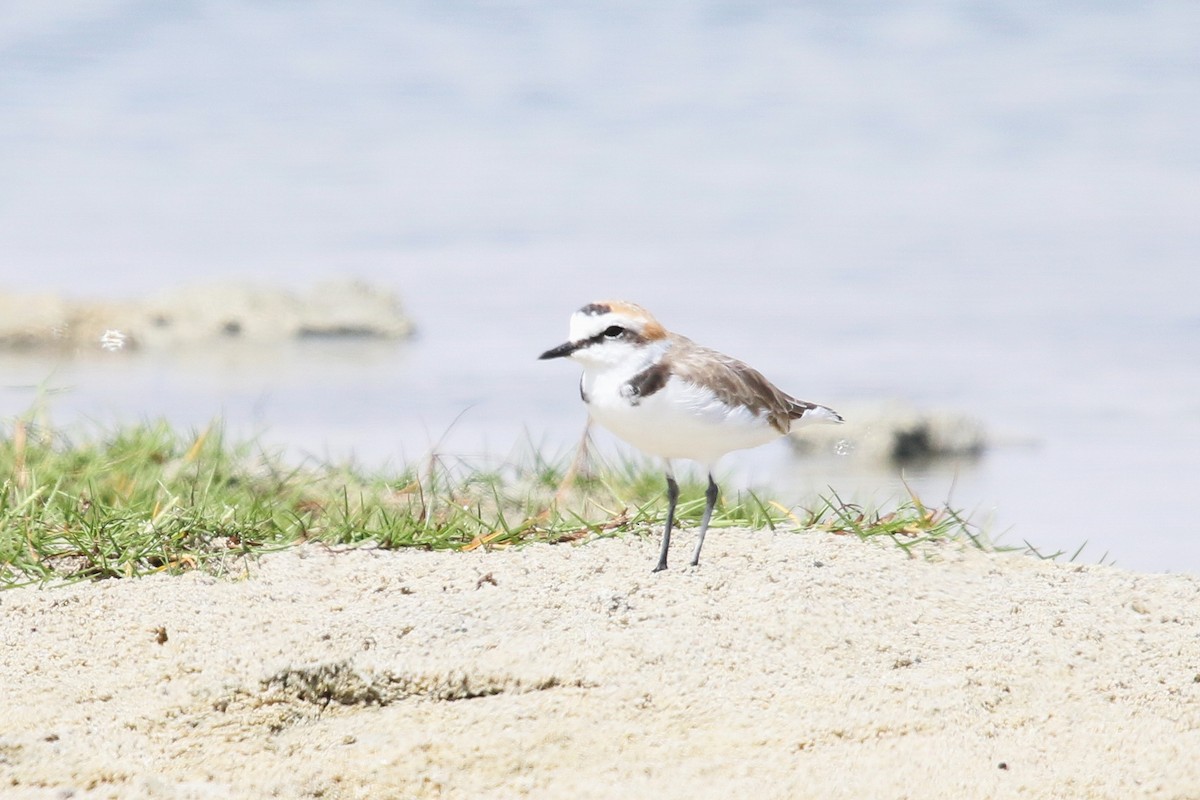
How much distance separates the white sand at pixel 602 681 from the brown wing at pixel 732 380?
54 cm

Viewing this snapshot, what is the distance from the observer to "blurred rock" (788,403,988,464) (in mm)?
8984

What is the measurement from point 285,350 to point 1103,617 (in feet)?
31.9

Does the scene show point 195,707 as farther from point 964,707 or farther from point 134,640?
point 964,707

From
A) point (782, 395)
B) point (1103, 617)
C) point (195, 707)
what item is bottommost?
point (195, 707)

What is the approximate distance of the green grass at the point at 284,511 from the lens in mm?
4922

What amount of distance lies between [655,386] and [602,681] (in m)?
0.88

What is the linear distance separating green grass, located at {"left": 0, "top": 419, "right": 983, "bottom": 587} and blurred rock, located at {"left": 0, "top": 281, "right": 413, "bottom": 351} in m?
7.31

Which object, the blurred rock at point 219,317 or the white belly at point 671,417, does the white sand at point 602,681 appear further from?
the blurred rock at point 219,317

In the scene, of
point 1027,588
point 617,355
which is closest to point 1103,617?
point 1027,588

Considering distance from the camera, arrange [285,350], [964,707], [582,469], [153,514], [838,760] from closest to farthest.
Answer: [838,760] < [964,707] < [153,514] < [582,469] < [285,350]

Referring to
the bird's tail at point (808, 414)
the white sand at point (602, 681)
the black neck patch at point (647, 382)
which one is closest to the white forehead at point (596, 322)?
the black neck patch at point (647, 382)

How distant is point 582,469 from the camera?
6.53 meters

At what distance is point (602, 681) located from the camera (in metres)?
3.89

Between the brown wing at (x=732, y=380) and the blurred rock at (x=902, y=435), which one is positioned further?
the blurred rock at (x=902, y=435)
